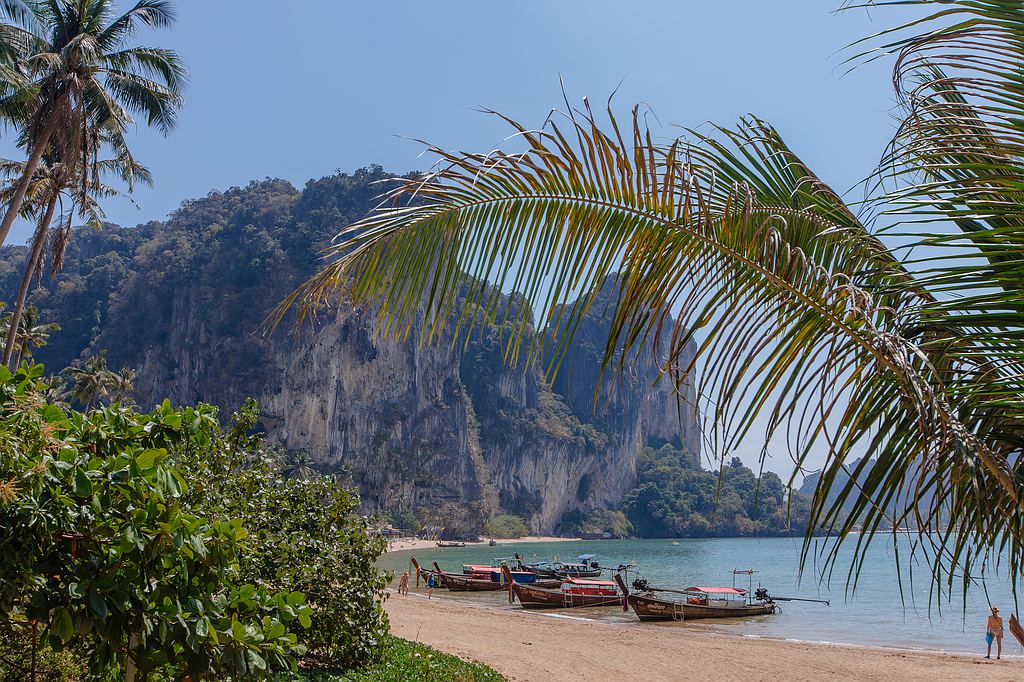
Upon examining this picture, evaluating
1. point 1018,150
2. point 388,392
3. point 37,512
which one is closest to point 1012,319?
point 1018,150

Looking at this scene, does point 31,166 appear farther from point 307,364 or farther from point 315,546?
point 307,364

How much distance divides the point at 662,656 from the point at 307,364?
65.5m

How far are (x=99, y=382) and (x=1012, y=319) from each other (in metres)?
36.0

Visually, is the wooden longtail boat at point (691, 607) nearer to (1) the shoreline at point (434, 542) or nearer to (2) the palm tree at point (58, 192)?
(2) the palm tree at point (58, 192)

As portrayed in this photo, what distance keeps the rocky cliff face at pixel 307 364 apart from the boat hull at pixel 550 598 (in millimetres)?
44621

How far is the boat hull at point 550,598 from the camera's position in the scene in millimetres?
25719

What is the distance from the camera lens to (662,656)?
48.1 feet

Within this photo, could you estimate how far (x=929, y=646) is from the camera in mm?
19312

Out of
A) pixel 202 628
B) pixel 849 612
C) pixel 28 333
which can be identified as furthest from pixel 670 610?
pixel 202 628

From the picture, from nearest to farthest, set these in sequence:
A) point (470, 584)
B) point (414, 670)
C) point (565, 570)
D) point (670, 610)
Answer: point (414, 670) → point (670, 610) → point (470, 584) → point (565, 570)

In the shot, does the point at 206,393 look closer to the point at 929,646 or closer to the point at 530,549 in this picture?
the point at 530,549

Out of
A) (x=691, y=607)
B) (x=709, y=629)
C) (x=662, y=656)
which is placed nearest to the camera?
(x=662, y=656)

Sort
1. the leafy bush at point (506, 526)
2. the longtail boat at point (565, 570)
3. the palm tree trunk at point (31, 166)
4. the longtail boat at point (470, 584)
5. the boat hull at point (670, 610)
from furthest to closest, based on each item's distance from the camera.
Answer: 1. the leafy bush at point (506, 526)
2. the longtail boat at point (565, 570)
3. the longtail boat at point (470, 584)
4. the boat hull at point (670, 610)
5. the palm tree trunk at point (31, 166)

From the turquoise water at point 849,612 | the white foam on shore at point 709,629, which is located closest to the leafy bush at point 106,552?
→ the turquoise water at point 849,612
